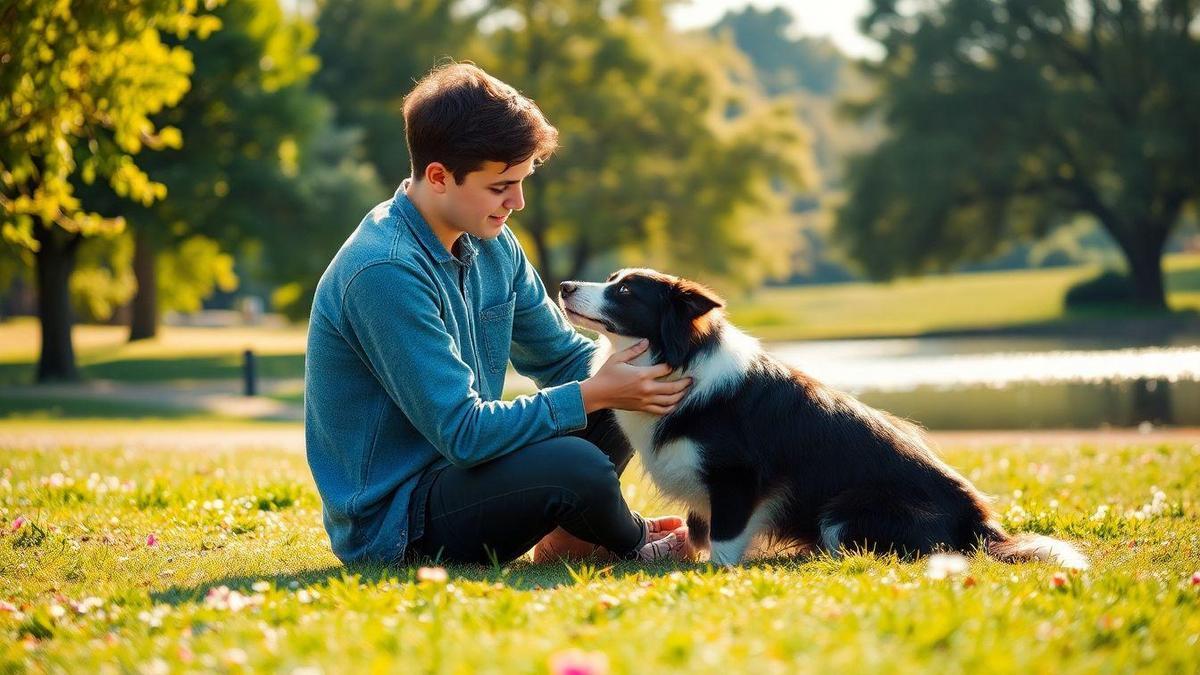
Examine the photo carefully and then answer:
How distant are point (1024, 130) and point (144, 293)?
Answer: 27.5m

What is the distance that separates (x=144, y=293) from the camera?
108 ft

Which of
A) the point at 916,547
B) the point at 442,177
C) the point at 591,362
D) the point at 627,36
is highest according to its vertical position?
the point at 627,36

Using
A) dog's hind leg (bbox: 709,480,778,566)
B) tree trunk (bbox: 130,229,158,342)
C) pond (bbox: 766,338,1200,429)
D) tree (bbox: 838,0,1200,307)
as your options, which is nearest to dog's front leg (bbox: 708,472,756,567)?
dog's hind leg (bbox: 709,480,778,566)

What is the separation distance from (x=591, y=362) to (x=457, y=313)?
929mm

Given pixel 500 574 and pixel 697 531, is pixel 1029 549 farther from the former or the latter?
pixel 500 574

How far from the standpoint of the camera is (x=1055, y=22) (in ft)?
128

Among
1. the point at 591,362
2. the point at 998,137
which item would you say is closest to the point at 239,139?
the point at 591,362

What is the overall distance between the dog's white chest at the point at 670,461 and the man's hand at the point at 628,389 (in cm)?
24

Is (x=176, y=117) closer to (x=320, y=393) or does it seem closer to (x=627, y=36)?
(x=627, y=36)

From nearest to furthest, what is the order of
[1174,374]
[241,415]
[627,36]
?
[241,415] < [1174,374] < [627,36]

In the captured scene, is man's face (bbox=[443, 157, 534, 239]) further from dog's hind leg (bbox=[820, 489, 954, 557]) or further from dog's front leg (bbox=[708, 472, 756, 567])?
dog's hind leg (bbox=[820, 489, 954, 557])

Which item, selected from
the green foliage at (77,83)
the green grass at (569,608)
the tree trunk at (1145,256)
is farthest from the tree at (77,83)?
the tree trunk at (1145,256)

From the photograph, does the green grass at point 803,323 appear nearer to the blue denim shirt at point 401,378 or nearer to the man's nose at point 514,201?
the blue denim shirt at point 401,378

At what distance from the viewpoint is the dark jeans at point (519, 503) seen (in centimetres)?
458
